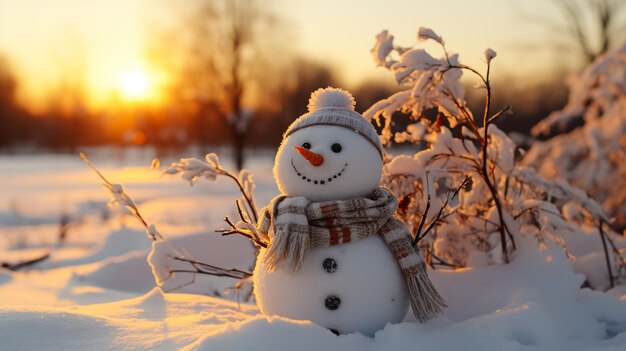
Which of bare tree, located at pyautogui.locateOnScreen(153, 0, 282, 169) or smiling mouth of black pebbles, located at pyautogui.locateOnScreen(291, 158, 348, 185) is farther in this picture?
bare tree, located at pyautogui.locateOnScreen(153, 0, 282, 169)

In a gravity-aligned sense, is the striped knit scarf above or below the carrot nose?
below

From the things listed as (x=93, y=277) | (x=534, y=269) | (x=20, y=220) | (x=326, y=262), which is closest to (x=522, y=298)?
(x=534, y=269)

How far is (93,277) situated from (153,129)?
41508 mm

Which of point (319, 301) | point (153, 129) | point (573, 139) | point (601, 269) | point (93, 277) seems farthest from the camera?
point (153, 129)

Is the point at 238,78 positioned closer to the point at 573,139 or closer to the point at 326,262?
the point at 573,139

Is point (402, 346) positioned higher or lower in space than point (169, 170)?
lower

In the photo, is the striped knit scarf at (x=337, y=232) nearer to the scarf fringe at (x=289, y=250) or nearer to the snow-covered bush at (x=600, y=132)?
the scarf fringe at (x=289, y=250)

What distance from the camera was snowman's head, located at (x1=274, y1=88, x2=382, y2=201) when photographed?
245cm

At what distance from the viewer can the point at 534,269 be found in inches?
117

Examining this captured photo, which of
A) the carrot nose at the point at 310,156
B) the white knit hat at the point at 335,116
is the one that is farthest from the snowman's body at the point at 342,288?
the white knit hat at the point at 335,116

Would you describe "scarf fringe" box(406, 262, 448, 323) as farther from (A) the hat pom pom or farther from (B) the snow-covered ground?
(A) the hat pom pom

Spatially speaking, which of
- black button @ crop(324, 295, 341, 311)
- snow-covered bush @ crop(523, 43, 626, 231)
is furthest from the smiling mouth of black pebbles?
snow-covered bush @ crop(523, 43, 626, 231)

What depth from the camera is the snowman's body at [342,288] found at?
94.3 inches

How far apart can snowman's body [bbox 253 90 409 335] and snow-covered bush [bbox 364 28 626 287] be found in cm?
53
